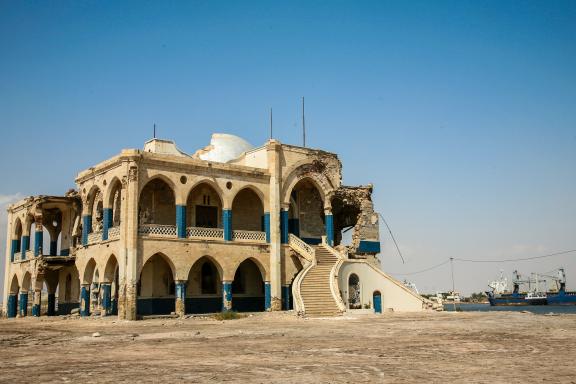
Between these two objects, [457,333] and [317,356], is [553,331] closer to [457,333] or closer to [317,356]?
[457,333]

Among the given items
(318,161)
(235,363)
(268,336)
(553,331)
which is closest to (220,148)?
(318,161)

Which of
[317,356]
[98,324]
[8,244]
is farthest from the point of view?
[8,244]

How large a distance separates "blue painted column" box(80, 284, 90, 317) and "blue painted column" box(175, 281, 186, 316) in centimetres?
560

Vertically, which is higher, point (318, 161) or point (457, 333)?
point (318, 161)

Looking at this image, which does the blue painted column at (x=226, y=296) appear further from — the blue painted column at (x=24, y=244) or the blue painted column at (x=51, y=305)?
the blue painted column at (x=24, y=244)

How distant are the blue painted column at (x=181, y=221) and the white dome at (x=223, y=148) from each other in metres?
7.21

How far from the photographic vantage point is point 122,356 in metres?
13.4

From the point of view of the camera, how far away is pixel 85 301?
1235 inches

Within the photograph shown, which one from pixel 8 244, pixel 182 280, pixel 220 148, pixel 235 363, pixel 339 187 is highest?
pixel 220 148

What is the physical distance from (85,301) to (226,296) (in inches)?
294

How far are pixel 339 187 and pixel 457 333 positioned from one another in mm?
19311

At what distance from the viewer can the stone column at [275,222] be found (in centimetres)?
3239

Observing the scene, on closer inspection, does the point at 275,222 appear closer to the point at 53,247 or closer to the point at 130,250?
the point at 130,250

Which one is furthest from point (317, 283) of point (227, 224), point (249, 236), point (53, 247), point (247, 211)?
point (53, 247)
